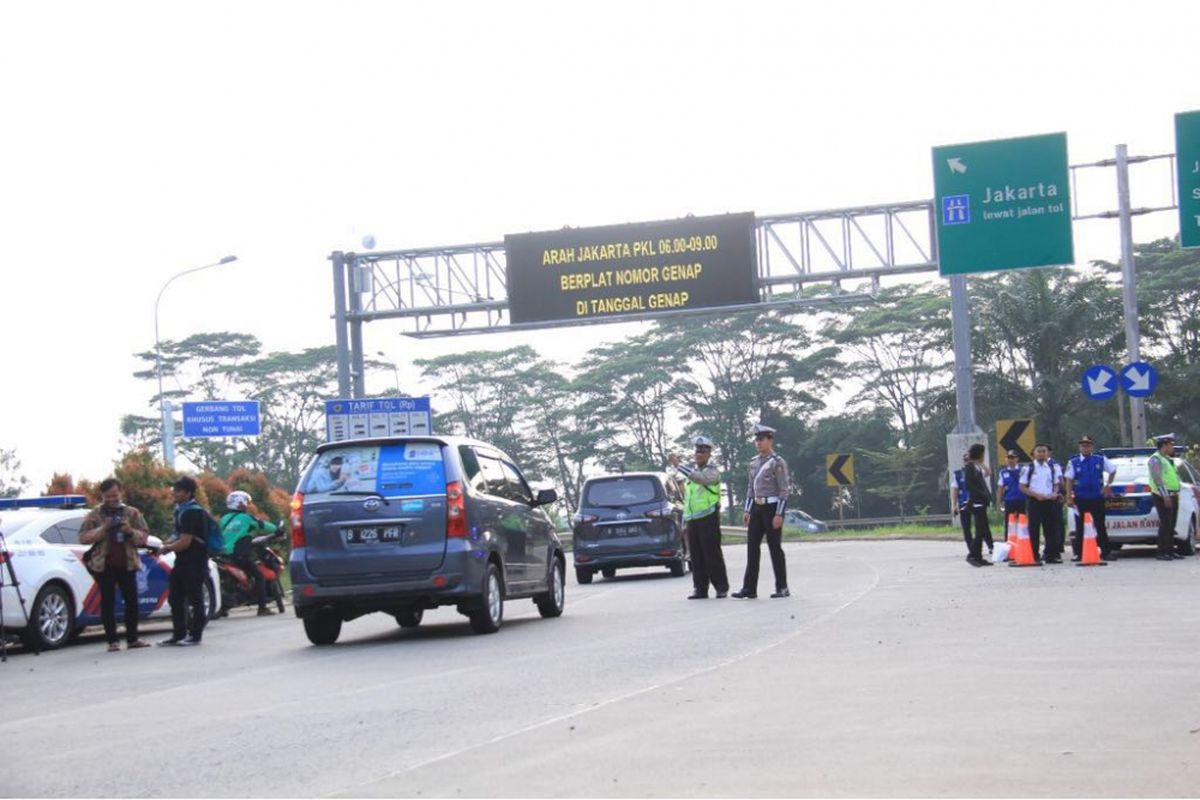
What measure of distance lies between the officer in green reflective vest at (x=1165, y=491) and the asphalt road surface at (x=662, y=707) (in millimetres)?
6760

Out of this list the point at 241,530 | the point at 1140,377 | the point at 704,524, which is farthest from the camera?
the point at 1140,377

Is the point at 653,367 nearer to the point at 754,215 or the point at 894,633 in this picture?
the point at 754,215

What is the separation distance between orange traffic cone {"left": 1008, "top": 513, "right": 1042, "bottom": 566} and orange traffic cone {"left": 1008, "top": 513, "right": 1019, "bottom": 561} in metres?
0.07

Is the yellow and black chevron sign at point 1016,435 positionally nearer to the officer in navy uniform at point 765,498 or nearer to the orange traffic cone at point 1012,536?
the orange traffic cone at point 1012,536

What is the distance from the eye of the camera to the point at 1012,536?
76.4 ft

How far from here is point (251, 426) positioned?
4675 cm

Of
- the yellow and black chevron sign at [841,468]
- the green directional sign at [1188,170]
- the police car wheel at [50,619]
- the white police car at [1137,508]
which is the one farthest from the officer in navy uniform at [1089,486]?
the yellow and black chevron sign at [841,468]

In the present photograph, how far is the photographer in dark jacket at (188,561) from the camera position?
1645 cm

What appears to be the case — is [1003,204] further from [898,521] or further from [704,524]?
[898,521]

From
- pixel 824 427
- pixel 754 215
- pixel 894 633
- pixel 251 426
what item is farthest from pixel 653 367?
pixel 894 633

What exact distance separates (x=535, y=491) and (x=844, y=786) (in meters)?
10.8

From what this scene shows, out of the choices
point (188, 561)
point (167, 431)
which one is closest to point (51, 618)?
point (188, 561)

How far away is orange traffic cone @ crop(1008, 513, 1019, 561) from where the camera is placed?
23000 millimetres

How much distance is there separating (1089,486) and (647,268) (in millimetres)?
13174
